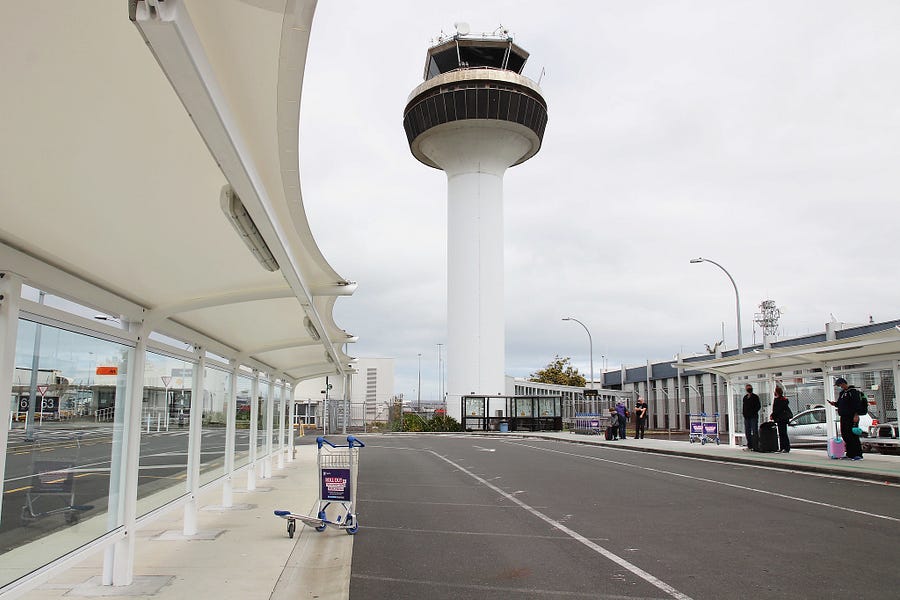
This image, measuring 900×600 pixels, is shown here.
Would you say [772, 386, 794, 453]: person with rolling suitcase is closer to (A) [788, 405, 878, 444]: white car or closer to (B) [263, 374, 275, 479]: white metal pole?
(A) [788, 405, 878, 444]: white car

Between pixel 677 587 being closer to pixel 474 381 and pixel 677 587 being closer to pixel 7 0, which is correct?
pixel 7 0

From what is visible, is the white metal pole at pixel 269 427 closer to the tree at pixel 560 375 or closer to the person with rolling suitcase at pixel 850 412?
the person with rolling suitcase at pixel 850 412

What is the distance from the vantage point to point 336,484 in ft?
30.9

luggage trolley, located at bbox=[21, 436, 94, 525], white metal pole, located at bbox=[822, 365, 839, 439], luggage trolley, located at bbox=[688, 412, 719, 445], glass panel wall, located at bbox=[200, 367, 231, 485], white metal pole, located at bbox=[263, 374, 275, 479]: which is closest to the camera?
luggage trolley, located at bbox=[21, 436, 94, 525]

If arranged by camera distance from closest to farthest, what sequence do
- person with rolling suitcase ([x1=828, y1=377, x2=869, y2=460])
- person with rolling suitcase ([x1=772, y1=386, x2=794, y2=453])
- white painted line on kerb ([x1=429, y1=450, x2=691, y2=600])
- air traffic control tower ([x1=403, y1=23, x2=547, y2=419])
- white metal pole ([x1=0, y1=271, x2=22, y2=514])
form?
white metal pole ([x1=0, y1=271, x2=22, y2=514]) → white painted line on kerb ([x1=429, y1=450, x2=691, y2=600]) → person with rolling suitcase ([x1=828, y1=377, x2=869, y2=460]) → person with rolling suitcase ([x1=772, y1=386, x2=794, y2=453]) → air traffic control tower ([x1=403, y1=23, x2=547, y2=419])

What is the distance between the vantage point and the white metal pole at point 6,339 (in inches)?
168

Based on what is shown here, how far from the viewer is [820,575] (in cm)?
665

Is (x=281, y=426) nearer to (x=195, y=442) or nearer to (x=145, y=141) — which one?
(x=195, y=442)

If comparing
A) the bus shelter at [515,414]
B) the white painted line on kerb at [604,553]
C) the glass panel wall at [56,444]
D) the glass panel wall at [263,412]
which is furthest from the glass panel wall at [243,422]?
the bus shelter at [515,414]

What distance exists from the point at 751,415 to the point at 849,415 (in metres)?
3.63

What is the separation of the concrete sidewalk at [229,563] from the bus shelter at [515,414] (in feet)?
128

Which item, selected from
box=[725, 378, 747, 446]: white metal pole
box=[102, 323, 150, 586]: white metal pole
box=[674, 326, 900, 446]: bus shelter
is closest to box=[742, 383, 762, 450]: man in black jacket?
box=[674, 326, 900, 446]: bus shelter

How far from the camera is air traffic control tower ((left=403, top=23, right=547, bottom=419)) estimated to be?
5603 cm

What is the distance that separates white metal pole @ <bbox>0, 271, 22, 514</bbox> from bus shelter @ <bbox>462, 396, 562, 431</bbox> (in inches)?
1805
